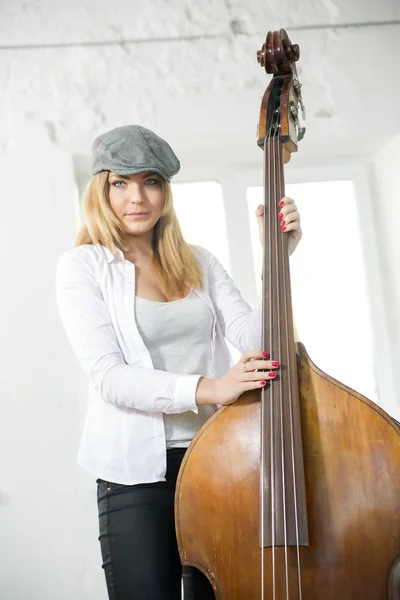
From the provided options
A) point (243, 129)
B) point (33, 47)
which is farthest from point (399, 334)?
point (33, 47)

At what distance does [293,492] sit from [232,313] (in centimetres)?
54

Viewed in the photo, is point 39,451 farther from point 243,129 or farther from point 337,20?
point 337,20

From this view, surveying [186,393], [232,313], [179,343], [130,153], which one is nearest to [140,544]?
[186,393]

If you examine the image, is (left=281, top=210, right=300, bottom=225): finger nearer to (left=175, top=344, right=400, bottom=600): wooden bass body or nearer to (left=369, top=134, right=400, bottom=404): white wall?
(left=175, top=344, right=400, bottom=600): wooden bass body

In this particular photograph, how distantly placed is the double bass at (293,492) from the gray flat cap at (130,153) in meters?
0.45

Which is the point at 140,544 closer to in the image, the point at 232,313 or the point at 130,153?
the point at 232,313

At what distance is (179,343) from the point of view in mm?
1461

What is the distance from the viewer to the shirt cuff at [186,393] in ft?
4.24

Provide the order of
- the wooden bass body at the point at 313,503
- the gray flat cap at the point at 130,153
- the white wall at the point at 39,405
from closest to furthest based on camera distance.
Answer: the wooden bass body at the point at 313,503, the gray flat cap at the point at 130,153, the white wall at the point at 39,405

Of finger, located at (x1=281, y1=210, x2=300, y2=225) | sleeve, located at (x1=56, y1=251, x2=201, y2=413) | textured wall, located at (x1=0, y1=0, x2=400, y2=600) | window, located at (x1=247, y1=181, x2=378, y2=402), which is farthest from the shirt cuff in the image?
window, located at (x1=247, y1=181, x2=378, y2=402)

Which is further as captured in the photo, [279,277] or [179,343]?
[179,343]

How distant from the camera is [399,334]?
2.52m

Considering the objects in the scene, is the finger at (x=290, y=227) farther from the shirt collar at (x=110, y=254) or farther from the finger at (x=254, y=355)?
the shirt collar at (x=110, y=254)

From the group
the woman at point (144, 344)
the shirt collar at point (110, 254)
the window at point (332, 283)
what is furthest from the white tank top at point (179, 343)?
the window at point (332, 283)
